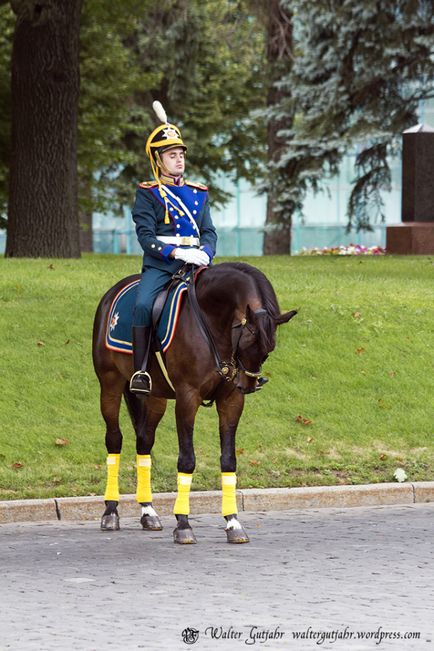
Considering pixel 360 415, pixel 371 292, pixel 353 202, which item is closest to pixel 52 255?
pixel 371 292

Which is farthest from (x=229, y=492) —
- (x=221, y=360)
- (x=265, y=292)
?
(x=265, y=292)

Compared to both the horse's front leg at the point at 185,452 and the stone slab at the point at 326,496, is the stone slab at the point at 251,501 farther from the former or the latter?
the horse's front leg at the point at 185,452

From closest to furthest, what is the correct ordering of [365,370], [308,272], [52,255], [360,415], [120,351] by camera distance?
[120,351]
[360,415]
[365,370]
[308,272]
[52,255]

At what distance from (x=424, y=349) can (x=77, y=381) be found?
13.0ft

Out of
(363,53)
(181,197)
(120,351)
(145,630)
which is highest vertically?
(363,53)

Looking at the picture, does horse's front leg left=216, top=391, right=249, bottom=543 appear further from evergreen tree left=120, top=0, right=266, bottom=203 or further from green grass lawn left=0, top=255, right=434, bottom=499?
evergreen tree left=120, top=0, right=266, bottom=203

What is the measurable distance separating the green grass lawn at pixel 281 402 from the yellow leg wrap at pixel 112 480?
41.8 inches

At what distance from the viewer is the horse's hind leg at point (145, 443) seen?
10523mm

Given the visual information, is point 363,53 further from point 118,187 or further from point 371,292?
point 118,187

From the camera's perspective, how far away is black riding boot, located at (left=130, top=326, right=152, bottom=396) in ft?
32.9

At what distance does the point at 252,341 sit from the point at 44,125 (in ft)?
53.0

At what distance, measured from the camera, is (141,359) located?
33.0 ft

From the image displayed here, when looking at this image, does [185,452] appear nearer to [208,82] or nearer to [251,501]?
[251,501]

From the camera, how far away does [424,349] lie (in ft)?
51.7
